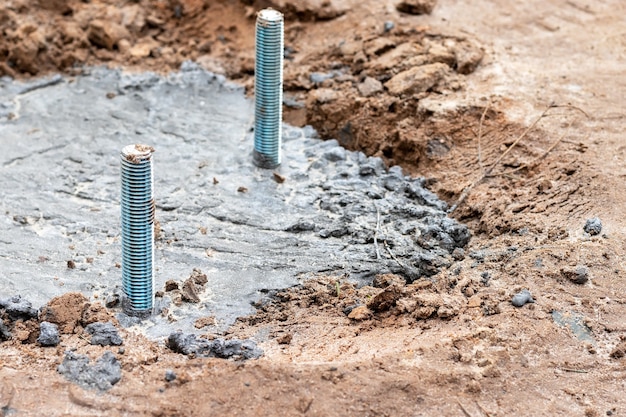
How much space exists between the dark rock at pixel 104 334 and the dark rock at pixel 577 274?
2346 millimetres

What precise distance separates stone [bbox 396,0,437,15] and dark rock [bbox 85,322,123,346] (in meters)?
4.04

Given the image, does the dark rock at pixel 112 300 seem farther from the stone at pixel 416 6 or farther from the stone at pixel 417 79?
the stone at pixel 416 6

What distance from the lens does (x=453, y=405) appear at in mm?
4582

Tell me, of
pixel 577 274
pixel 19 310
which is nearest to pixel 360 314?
pixel 577 274

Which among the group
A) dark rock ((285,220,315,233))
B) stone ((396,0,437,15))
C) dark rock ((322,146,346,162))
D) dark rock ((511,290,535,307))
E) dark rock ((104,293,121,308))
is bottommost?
dark rock ((322,146,346,162))

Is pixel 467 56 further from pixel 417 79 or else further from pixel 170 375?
pixel 170 375

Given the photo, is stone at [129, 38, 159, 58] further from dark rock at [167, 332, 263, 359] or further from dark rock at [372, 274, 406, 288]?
dark rock at [167, 332, 263, 359]

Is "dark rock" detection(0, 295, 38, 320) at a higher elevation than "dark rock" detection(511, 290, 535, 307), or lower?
lower

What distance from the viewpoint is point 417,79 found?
286 inches

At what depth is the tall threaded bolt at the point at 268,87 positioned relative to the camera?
6.64 meters

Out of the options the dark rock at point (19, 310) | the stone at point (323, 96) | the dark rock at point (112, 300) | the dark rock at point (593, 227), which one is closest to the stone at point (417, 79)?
the stone at point (323, 96)

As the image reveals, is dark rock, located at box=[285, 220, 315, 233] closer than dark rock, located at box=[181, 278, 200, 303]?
No

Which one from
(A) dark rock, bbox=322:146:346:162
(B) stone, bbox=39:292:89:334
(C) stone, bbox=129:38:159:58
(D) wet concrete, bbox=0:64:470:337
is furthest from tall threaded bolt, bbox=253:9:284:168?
(B) stone, bbox=39:292:89:334

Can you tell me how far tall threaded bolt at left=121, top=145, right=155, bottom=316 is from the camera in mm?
5043
